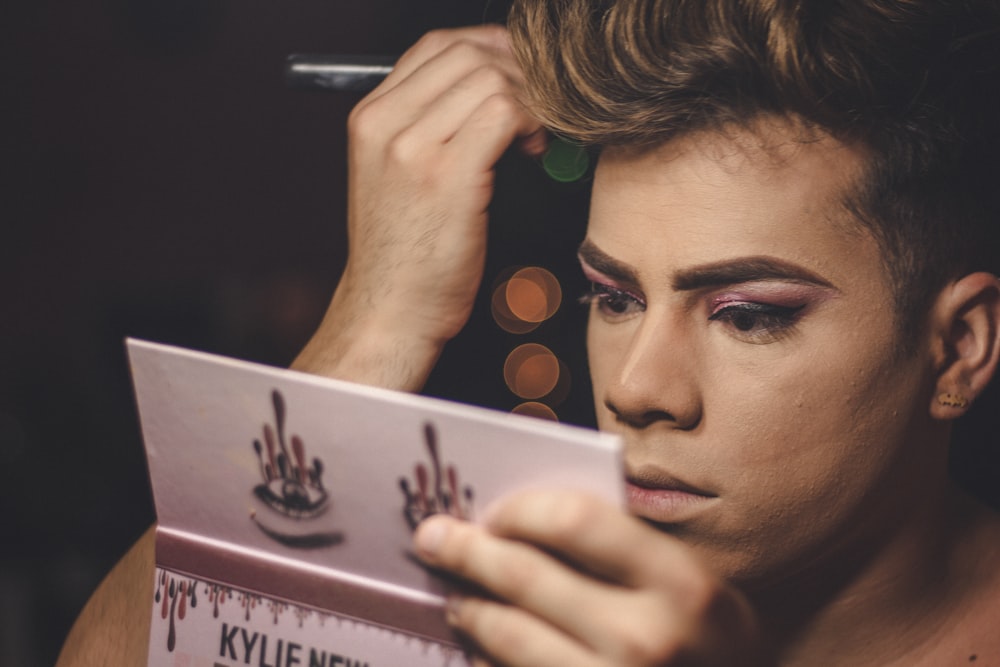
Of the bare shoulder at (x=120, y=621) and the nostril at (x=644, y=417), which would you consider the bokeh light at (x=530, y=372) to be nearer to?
the bare shoulder at (x=120, y=621)

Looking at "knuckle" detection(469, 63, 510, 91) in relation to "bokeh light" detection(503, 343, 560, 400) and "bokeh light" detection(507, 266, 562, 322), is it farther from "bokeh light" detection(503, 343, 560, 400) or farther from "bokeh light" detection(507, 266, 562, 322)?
"bokeh light" detection(503, 343, 560, 400)

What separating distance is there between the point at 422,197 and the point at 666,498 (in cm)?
60

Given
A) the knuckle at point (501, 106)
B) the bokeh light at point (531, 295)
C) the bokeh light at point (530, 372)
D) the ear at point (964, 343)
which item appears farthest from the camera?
the bokeh light at point (530, 372)

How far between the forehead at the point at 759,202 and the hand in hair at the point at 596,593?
0.46 metres

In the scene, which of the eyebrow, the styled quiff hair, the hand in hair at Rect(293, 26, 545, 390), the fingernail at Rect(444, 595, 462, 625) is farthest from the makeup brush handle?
the fingernail at Rect(444, 595, 462, 625)

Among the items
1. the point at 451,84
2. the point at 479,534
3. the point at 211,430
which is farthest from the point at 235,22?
the point at 479,534

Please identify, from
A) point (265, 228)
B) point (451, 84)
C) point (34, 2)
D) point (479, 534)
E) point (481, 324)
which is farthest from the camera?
point (265, 228)

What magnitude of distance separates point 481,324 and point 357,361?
2.25 ft

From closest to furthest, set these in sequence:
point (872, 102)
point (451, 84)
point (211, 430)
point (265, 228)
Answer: point (211, 430) → point (872, 102) → point (451, 84) → point (265, 228)

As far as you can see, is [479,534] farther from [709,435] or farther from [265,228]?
[265,228]

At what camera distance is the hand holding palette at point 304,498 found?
823 mm

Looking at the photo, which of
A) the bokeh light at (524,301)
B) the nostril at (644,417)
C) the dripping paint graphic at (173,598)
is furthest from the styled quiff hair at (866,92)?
the bokeh light at (524,301)

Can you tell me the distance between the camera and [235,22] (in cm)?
337

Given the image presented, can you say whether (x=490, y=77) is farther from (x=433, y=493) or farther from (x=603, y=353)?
(x=433, y=493)
